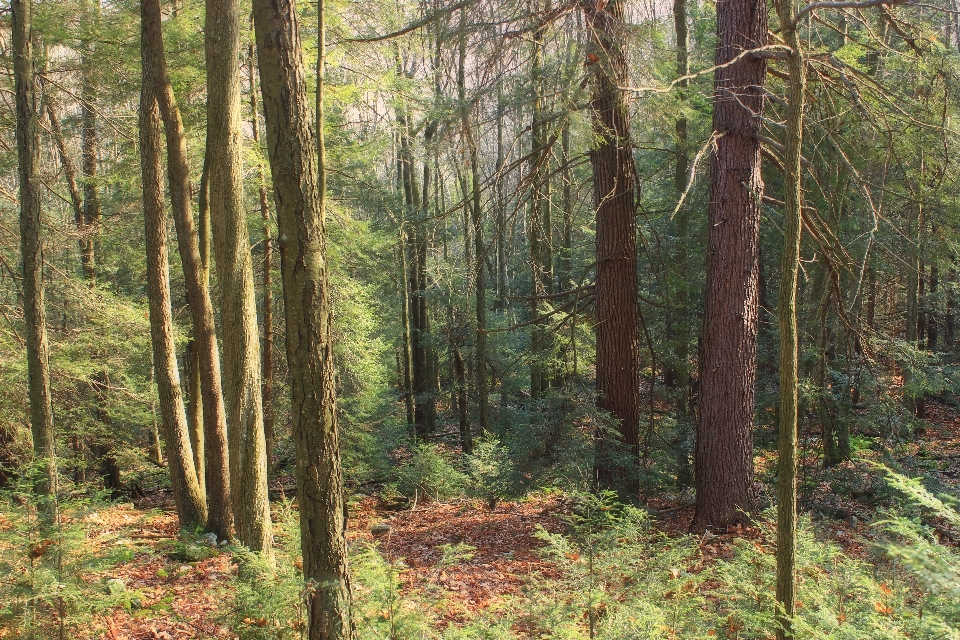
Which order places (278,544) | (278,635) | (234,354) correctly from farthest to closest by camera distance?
(278,544), (234,354), (278,635)

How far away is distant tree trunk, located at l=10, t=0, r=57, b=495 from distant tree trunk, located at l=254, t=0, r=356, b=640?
471 centimetres

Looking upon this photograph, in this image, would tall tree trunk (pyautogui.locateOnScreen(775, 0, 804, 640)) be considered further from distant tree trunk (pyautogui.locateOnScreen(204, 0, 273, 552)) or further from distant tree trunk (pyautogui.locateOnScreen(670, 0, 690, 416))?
distant tree trunk (pyautogui.locateOnScreen(670, 0, 690, 416))

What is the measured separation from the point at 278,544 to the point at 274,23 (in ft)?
15.0

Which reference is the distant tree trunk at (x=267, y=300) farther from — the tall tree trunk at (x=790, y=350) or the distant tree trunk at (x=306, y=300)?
the tall tree trunk at (x=790, y=350)

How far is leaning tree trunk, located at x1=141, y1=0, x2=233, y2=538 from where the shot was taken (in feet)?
21.5

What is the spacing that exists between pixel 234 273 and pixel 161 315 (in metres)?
2.82

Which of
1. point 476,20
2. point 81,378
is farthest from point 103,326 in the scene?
point 476,20

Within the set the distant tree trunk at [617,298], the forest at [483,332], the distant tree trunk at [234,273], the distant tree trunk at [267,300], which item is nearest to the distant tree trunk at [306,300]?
the forest at [483,332]

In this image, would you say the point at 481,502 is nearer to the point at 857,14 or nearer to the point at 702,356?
the point at 702,356

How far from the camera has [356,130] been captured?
11438 mm

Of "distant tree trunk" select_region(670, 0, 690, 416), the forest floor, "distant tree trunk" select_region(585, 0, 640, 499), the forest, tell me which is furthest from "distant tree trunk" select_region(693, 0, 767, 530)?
"distant tree trunk" select_region(670, 0, 690, 416)

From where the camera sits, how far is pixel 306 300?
2822 millimetres

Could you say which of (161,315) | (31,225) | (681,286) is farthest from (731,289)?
(31,225)

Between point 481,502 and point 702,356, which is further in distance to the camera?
point 481,502
